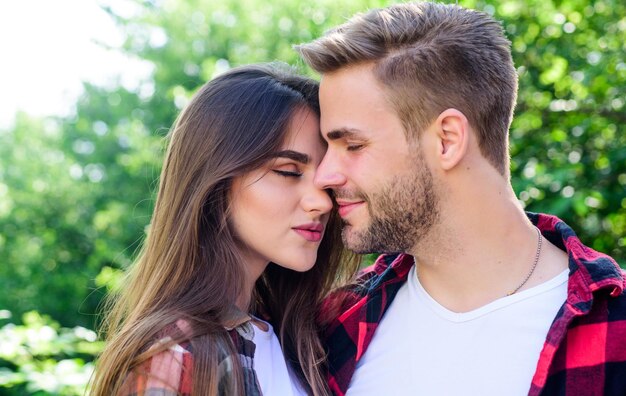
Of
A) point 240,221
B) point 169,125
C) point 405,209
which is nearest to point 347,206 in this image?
point 405,209

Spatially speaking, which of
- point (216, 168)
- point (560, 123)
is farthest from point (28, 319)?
point (560, 123)

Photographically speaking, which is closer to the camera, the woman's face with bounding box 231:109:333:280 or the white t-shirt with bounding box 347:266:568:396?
the white t-shirt with bounding box 347:266:568:396

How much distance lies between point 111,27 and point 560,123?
13.6m

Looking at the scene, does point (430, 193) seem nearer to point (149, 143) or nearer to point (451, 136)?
point (451, 136)

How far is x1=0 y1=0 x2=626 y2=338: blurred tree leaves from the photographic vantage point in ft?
12.4

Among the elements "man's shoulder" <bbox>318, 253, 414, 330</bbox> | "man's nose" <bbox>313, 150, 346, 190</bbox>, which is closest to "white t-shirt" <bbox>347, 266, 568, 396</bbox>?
"man's shoulder" <bbox>318, 253, 414, 330</bbox>

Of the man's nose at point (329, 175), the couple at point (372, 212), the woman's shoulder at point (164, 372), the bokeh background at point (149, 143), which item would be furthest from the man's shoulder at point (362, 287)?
the bokeh background at point (149, 143)

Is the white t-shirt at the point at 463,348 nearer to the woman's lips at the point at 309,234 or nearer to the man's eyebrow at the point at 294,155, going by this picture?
the woman's lips at the point at 309,234

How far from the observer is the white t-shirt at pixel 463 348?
87.3 inches

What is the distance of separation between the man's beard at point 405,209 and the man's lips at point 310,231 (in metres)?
0.22

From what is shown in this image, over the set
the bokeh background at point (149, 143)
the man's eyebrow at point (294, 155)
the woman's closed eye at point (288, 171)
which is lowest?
the bokeh background at point (149, 143)

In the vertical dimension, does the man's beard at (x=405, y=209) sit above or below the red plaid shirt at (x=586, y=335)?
above

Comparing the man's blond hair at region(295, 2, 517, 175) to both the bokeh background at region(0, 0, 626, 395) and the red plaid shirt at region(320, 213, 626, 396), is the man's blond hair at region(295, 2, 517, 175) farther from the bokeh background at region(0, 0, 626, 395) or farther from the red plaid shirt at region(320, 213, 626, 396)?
the bokeh background at region(0, 0, 626, 395)

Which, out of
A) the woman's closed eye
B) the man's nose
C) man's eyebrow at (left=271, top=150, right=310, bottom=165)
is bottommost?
the man's nose
